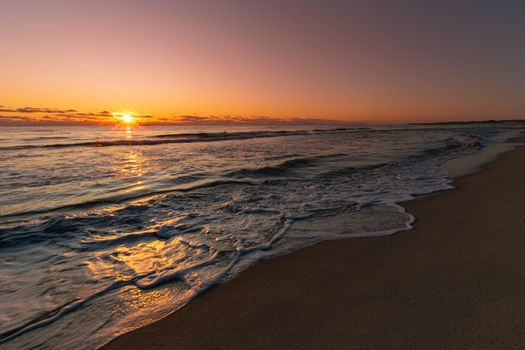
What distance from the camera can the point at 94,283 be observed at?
12.8ft

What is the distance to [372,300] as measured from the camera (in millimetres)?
3148

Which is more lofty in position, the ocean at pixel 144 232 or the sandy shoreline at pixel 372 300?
the sandy shoreline at pixel 372 300

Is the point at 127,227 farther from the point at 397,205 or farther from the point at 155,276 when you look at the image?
the point at 397,205

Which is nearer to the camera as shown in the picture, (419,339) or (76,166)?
(419,339)

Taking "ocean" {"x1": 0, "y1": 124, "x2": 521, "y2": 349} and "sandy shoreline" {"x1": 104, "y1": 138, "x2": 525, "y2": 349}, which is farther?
"ocean" {"x1": 0, "y1": 124, "x2": 521, "y2": 349}

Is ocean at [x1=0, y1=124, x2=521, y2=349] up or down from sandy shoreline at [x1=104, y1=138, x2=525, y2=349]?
down

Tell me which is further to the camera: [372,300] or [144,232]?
[144,232]

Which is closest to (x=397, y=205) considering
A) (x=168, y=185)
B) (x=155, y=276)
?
(x=155, y=276)

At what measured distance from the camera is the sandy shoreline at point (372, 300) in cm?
256

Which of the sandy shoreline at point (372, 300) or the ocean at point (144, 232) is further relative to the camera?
the ocean at point (144, 232)

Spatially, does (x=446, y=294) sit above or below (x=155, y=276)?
above

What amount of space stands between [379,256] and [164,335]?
3.11m

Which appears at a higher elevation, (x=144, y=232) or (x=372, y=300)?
(x=372, y=300)

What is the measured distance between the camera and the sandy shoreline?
8.39ft
